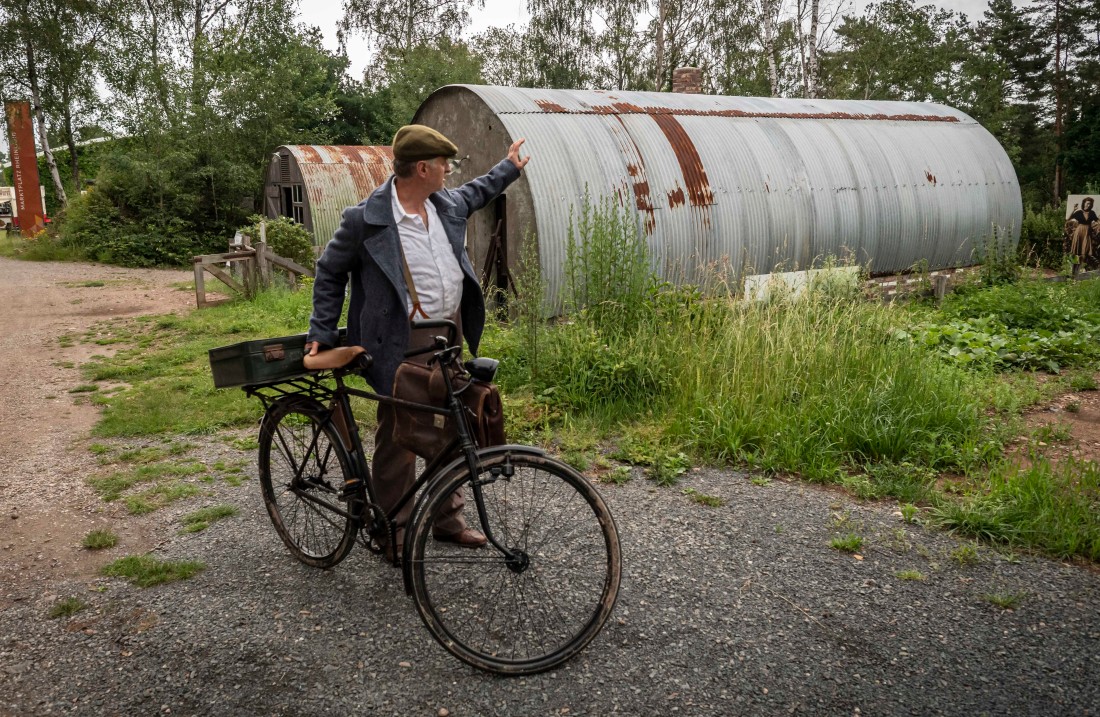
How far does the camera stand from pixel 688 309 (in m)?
7.38

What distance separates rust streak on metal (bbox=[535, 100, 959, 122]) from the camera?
10.6 m

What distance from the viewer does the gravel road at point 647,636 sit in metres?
3.16

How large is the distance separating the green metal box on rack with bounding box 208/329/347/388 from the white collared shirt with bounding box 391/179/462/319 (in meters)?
0.56

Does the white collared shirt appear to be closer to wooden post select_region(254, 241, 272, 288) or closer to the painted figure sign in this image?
wooden post select_region(254, 241, 272, 288)

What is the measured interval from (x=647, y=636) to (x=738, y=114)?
9752mm

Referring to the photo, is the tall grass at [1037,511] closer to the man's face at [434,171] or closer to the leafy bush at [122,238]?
the man's face at [434,171]

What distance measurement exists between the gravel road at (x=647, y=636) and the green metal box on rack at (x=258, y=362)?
1.02 metres

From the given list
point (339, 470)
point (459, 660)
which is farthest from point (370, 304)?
point (459, 660)

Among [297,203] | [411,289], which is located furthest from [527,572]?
[297,203]

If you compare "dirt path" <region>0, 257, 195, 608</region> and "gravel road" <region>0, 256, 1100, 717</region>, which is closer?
"gravel road" <region>0, 256, 1100, 717</region>

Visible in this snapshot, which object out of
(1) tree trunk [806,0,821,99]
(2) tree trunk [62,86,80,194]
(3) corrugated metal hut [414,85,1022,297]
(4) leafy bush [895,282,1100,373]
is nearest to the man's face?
(4) leafy bush [895,282,1100,373]

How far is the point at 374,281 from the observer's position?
12.7 ft

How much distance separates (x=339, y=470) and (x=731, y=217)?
305 inches

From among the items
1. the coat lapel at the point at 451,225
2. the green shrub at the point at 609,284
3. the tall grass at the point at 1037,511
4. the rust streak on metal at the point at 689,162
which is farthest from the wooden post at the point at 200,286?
the tall grass at the point at 1037,511
